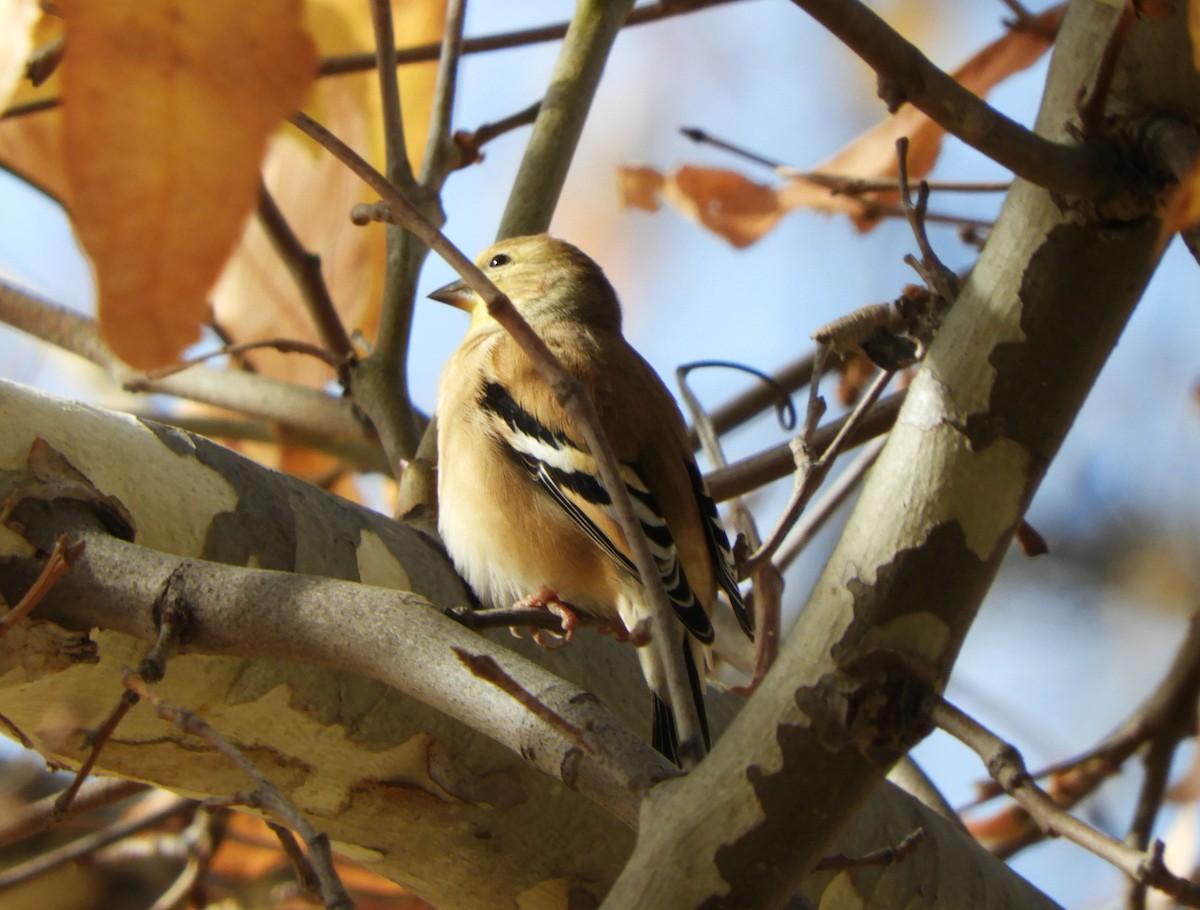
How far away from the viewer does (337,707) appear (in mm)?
2068

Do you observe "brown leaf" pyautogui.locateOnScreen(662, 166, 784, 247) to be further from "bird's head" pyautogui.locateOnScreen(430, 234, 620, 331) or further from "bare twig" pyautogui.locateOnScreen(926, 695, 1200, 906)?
"bare twig" pyautogui.locateOnScreen(926, 695, 1200, 906)

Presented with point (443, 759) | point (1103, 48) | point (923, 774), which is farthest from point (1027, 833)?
point (1103, 48)

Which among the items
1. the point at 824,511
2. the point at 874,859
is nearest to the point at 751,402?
the point at 824,511

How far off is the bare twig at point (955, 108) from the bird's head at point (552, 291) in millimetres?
2637

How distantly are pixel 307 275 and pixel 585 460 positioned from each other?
90cm

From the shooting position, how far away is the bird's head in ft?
13.7

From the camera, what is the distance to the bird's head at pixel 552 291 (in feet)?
13.7

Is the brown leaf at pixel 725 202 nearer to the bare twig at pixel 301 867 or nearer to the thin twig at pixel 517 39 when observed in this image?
the thin twig at pixel 517 39

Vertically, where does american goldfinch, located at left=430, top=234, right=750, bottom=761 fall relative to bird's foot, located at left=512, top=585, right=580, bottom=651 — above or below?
above

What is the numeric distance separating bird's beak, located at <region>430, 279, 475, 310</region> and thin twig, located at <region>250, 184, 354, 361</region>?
906 millimetres

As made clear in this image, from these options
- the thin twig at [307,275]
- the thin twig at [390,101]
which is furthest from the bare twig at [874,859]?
the thin twig at [307,275]

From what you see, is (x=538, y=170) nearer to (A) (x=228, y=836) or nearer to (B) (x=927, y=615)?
(B) (x=927, y=615)

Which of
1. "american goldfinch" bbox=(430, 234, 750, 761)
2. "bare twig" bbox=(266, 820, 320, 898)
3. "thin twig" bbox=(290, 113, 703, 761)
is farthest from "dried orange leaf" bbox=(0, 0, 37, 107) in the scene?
"american goldfinch" bbox=(430, 234, 750, 761)

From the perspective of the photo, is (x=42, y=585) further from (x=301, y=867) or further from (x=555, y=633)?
(x=555, y=633)
